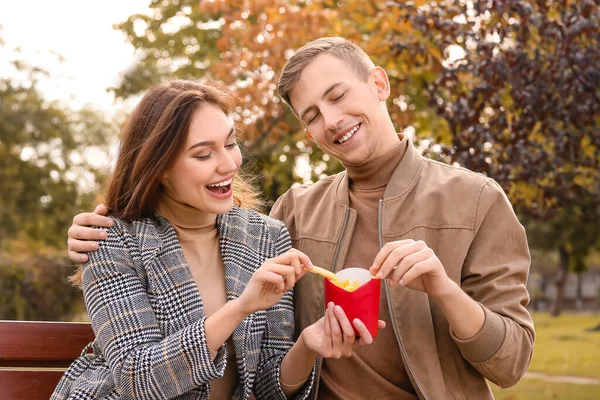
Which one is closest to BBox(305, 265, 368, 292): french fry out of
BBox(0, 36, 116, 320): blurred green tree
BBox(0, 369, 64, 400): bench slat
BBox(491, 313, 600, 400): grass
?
BBox(0, 369, 64, 400): bench slat

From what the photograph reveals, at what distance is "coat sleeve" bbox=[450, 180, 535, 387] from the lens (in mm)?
2818

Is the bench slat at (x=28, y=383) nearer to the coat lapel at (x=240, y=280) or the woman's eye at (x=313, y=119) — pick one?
the coat lapel at (x=240, y=280)

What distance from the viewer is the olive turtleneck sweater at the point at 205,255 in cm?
318

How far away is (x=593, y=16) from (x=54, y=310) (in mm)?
9299

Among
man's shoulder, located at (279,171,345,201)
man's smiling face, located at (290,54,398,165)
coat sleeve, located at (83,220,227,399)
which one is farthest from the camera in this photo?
man's shoulder, located at (279,171,345,201)

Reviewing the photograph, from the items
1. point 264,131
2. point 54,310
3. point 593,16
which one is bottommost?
point 54,310

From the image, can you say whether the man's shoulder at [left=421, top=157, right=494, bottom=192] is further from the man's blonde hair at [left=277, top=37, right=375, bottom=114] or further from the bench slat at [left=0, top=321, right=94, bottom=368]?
the bench slat at [left=0, top=321, right=94, bottom=368]

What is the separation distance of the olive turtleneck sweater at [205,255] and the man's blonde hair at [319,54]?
682mm

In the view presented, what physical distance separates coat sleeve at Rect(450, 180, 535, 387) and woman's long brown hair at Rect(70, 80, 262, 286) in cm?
119

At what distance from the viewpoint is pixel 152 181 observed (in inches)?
124

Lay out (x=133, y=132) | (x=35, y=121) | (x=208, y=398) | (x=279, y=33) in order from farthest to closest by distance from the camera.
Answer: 1. (x=35, y=121)
2. (x=279, y=33)
3. (x=133, y=132)
4. (x=208, y=398)

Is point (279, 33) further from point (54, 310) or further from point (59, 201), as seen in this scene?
point (59, 201)

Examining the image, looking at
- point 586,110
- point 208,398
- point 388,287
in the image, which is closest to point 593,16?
point 586,110


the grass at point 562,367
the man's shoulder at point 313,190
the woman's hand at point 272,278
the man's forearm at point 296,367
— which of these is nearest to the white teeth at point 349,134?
the man's shoulder at point 313,190
